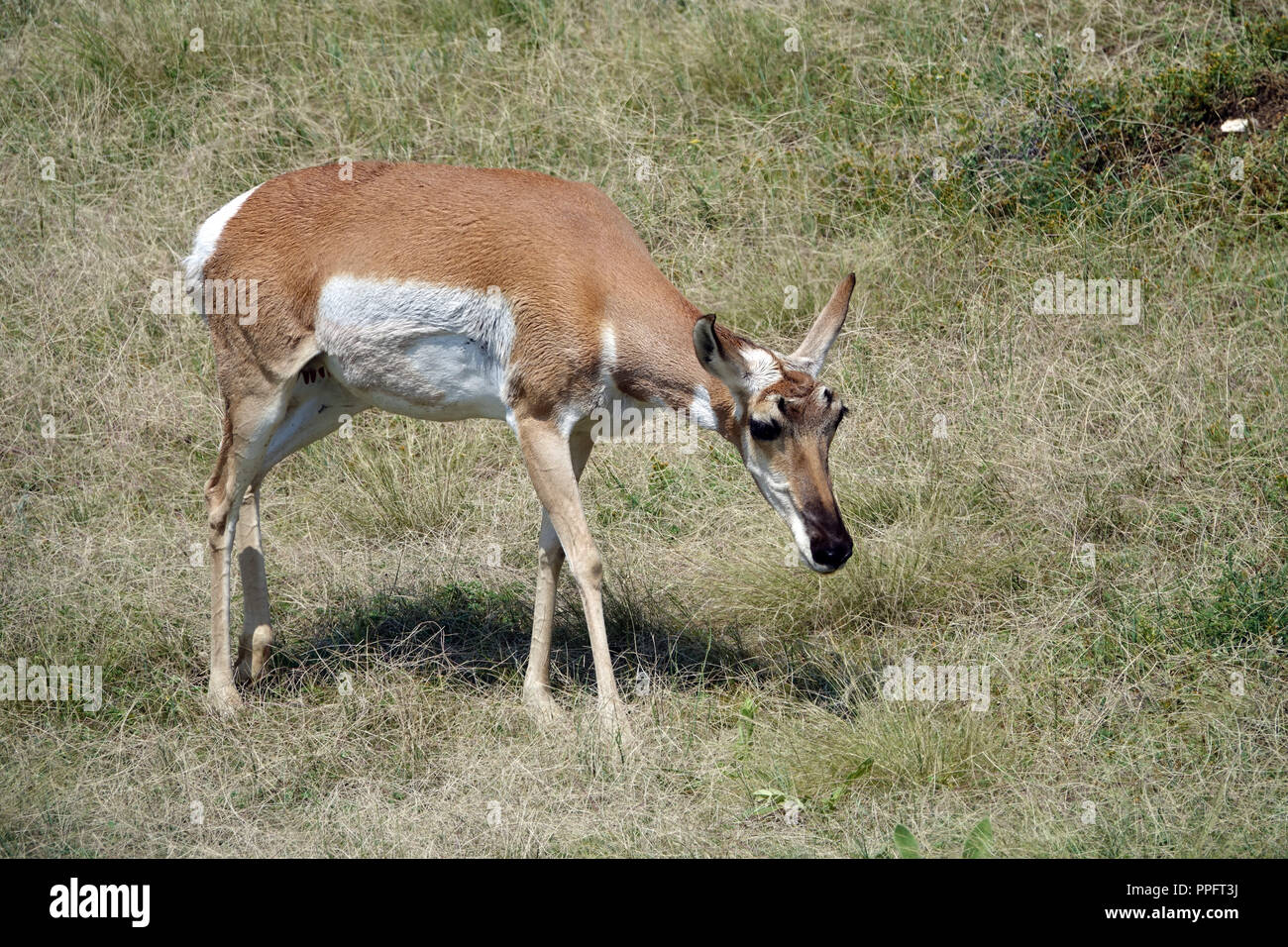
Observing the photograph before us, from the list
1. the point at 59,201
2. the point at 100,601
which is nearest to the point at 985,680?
the point at 100,601

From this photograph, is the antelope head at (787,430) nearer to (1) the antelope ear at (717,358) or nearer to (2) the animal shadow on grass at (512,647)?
(1) the antelope ear at (717,358)

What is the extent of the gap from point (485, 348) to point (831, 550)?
1.79 m

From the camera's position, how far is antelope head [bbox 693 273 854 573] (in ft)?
17.5

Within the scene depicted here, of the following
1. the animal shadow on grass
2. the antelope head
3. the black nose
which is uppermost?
the antelope head

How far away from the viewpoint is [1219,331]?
8.04 m

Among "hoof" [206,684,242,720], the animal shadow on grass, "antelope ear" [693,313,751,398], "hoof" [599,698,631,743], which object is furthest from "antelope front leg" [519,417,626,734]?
"hoof" [206,684,242,720]

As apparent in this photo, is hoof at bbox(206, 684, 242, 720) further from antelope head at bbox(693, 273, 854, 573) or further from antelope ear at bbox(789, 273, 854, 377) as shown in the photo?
antelope ear at bbox(789, 273, 854, 377)

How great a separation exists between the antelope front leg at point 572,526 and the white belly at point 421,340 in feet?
0.74

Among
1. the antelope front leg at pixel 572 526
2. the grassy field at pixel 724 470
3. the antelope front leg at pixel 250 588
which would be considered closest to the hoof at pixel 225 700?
the grassy field at pixel 724 470

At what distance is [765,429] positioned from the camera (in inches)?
217

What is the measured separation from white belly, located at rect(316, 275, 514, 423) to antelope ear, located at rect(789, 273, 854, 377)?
1264 mm
